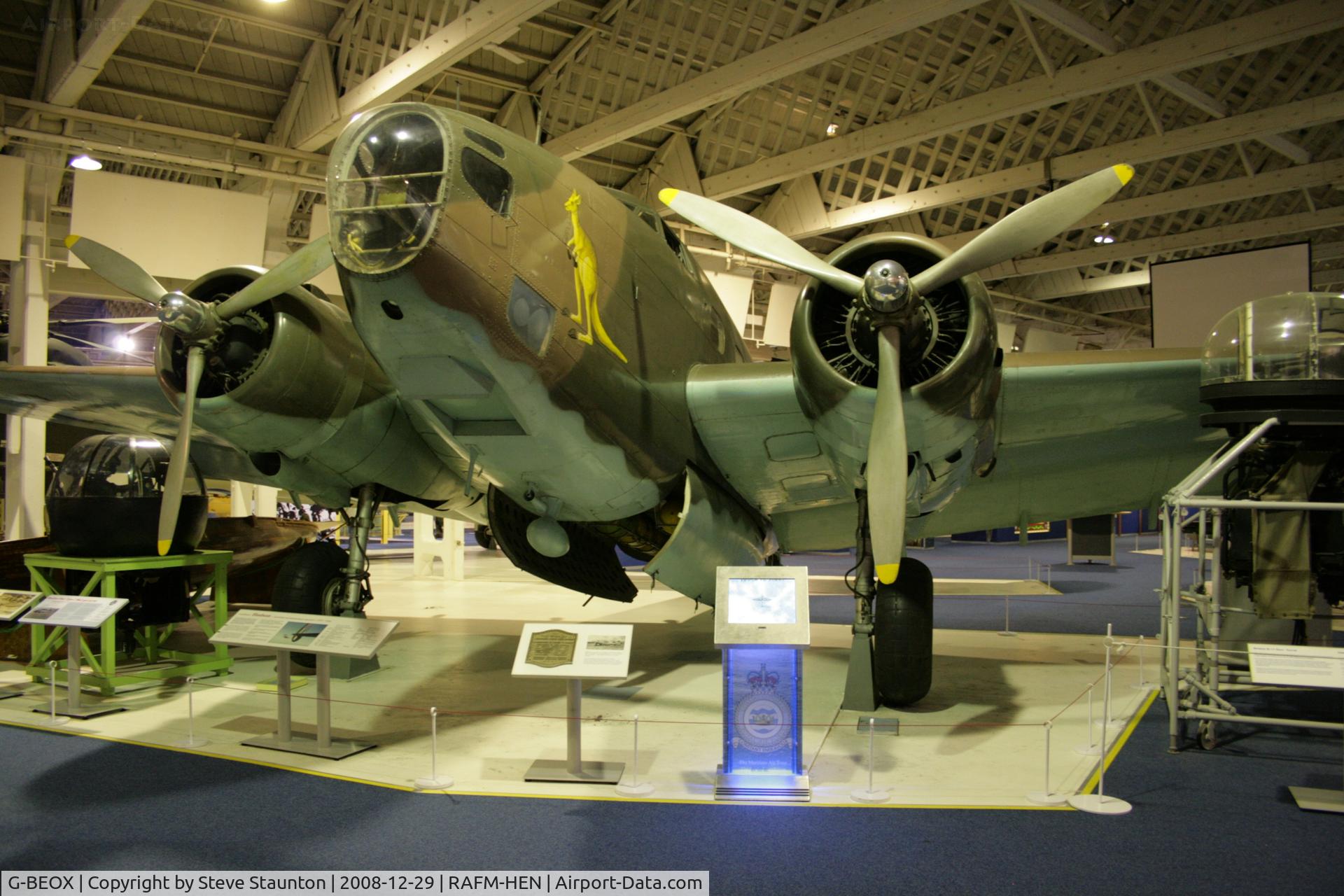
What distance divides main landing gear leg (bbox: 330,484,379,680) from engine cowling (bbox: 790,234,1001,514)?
171 inches

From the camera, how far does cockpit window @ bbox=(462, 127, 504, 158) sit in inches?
200

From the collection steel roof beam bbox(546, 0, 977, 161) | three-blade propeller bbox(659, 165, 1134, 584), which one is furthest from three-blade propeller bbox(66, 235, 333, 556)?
steel roof beam bbox(546, 0, 977, 161)

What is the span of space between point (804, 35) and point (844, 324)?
611cm

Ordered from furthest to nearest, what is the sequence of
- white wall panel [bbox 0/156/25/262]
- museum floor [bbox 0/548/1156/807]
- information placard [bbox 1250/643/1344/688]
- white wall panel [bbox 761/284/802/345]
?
white wall panel [bbox 761/284/802/345] → white wall panel [bbox 0/156/25/262] → museum floor [bbox 0/548/1156/807] → information placard [bbox 1250/643/1344/688]

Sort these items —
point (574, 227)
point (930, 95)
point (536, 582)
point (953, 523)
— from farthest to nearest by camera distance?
1. point (536, 582)
2. point (930, 95)
3. point (953, 523)
4. point (574, 227)

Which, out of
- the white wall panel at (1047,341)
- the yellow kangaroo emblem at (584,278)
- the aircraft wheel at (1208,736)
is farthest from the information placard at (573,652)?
the white wall panel at (1047,341)

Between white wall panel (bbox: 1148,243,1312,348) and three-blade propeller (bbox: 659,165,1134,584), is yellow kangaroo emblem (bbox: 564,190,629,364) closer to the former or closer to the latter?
three-blade propeller (bbox: 659,165,1134,584)

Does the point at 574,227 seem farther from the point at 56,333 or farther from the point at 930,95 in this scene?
the point at 56,333

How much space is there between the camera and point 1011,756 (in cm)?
609

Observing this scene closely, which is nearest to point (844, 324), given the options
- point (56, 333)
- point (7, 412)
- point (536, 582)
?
point (7, 412)

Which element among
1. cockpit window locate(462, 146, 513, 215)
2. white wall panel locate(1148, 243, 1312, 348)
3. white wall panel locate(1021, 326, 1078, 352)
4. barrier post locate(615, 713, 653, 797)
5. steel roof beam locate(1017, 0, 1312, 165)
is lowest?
barrier post locate(615, 713, 653, 797)

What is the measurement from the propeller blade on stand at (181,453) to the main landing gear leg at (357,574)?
1461mm

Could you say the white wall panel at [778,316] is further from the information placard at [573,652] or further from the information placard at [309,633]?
the information placard at [573,652]

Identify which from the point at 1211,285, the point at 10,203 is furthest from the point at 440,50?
the point at 1211,285
